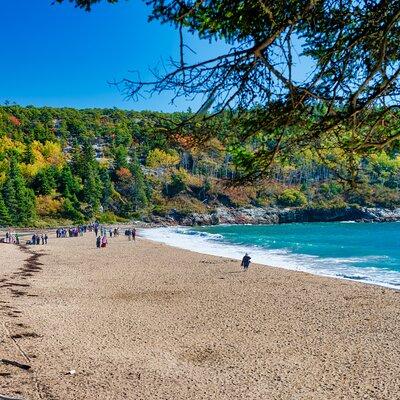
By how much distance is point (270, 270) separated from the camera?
24781 mm

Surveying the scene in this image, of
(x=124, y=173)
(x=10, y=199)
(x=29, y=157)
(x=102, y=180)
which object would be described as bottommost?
(x=10, y=199)

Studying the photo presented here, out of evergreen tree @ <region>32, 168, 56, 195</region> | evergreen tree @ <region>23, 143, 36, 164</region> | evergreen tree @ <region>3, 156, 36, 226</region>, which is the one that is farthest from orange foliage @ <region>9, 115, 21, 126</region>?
evergreen tree @ <region>3, 156, 36, 226</region>

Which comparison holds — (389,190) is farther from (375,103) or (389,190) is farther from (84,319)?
(375,103)

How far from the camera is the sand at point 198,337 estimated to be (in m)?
8.80

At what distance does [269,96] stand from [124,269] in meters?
23.1

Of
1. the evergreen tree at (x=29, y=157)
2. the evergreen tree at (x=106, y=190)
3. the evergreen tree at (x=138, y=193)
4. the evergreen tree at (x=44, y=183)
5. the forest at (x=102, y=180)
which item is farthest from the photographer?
the evergreen tree at (x=138, y=193)

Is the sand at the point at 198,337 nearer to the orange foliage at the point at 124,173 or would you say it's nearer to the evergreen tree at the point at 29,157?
the evergreen tree at the point at 29,157

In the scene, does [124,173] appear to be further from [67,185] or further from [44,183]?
[44,183]

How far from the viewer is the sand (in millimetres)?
8797

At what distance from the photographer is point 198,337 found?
12141 millimetres

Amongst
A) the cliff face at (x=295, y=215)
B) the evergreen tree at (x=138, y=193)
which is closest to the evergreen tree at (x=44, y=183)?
the evergreen tree at (x=138, y=193)

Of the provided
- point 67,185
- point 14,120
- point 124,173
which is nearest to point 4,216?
point 67,185

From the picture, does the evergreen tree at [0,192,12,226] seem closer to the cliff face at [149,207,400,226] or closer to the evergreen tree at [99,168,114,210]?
the evergreen tree at [99,168,114,210]

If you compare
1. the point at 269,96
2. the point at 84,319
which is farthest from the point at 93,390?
the point at 269,96
